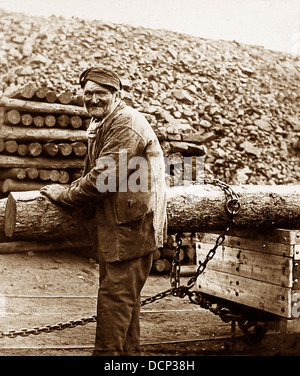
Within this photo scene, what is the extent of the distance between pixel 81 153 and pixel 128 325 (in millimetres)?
4740

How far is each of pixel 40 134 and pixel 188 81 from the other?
21.7 ft

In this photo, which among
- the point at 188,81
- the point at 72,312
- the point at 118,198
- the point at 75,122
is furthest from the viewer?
the point at 188,81

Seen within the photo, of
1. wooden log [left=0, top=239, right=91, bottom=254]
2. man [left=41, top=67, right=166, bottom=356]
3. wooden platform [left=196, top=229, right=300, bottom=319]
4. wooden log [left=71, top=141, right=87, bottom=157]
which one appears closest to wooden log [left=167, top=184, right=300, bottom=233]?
wooden platform [left=196, top=229, right=300, bottom=319]

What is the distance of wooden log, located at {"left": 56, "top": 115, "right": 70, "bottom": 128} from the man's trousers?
474 cm

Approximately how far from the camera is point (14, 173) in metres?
8.22

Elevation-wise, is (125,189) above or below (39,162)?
below

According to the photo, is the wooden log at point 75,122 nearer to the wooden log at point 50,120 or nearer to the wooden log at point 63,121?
the wooden log at point 63,121

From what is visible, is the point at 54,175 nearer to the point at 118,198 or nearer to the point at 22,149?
the point at 22,149

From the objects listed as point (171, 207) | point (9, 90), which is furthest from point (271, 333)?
point (9, 90)

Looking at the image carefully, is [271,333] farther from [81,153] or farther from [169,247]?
[81,153]

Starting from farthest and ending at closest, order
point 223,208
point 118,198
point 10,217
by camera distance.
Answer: point 223,208 → point 10,217 → point 118,198

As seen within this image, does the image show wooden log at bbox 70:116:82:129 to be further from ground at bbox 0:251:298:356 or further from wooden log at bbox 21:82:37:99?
ground at bbox 0:251:298:356

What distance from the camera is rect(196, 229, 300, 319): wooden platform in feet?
15.2

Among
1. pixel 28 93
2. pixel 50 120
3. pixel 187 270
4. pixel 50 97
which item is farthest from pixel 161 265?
pixel 28 93
